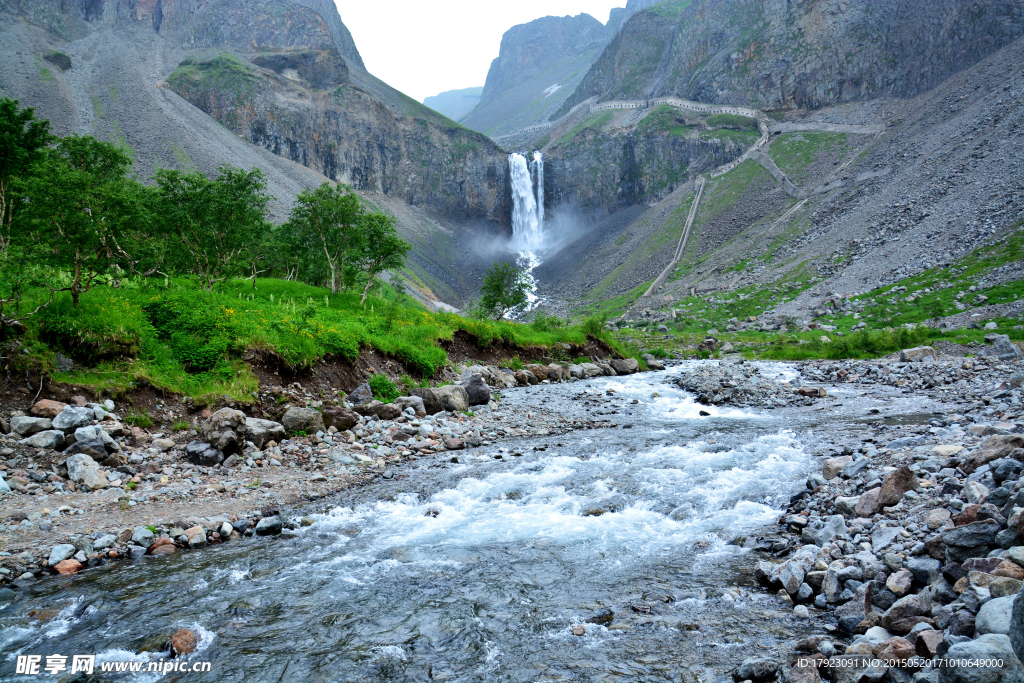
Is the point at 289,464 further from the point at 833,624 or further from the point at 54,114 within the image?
the point at 54,114

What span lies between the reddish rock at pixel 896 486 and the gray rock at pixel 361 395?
14173mm

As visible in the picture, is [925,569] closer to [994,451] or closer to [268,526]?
[994,451]

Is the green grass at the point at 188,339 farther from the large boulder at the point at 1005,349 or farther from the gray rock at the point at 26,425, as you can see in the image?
the large boulder at the point at 1005,349

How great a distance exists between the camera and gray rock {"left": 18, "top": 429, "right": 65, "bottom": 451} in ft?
32.8

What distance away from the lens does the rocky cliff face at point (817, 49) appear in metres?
85.5

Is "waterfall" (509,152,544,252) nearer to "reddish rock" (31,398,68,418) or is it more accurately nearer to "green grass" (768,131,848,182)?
"green grass" (768,131,848,182)

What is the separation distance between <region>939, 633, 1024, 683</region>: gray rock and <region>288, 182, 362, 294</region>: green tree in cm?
3111

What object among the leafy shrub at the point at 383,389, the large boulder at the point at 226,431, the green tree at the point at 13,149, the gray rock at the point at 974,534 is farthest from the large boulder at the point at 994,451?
the green tree at the point at 13,149

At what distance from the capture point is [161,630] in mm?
6020

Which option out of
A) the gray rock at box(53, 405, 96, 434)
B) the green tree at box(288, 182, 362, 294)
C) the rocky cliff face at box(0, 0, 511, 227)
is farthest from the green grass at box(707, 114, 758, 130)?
the gray rock at box(53, 405, 96, 434)

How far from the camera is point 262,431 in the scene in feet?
42.1

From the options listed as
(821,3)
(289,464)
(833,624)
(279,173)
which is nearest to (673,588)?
(833,624)

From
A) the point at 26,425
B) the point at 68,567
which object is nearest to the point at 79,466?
the point at 26,425

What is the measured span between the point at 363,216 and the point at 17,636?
28.6 metres
